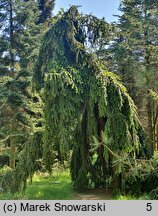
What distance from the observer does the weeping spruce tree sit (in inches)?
269

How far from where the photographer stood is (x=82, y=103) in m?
7.62

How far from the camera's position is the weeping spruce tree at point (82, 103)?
22.4 ft

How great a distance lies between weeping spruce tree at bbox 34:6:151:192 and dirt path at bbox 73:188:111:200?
266 millimetres

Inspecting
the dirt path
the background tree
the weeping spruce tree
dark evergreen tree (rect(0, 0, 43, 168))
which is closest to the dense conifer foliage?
the weeping spruce tree

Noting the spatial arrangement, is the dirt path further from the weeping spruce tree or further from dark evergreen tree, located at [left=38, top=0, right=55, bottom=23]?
dark evergreen tree, located at [left=38, top=0, right=55, bottom=23]

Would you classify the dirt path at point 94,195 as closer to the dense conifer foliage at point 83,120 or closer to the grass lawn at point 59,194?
the grass lawn at point 59,194

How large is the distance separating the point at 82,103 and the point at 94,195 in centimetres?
228

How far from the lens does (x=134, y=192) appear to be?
748 cm

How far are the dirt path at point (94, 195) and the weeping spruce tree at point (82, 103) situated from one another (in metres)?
0.27

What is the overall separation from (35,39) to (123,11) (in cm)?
554

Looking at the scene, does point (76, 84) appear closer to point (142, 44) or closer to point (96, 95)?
point (96, 95)

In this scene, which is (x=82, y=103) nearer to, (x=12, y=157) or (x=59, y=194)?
(x=59, y=194)

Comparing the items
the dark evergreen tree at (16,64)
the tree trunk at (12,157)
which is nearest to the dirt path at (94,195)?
the dark evergreen tree at (16,64)

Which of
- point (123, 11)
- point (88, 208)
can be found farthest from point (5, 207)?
point (123, 11)
